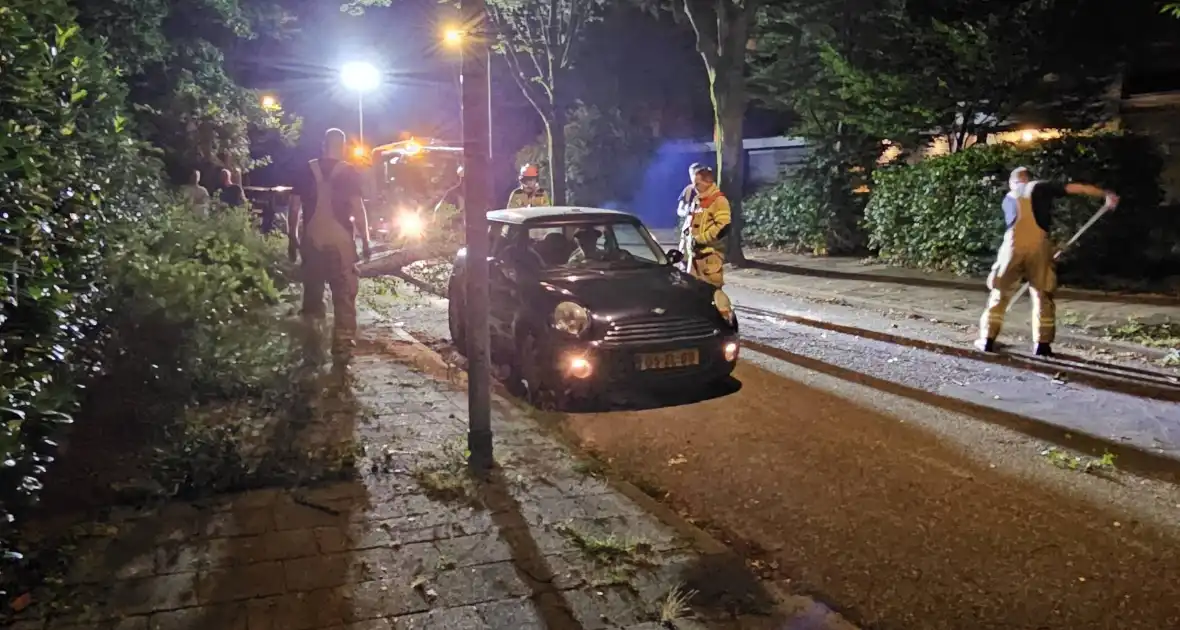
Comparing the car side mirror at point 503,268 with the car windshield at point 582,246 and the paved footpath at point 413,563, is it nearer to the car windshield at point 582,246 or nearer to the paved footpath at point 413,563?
the car windshield at point 582,246

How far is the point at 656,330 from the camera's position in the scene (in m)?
7.18

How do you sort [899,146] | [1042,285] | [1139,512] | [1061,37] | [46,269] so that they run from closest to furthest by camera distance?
[46,269] → [1139,512] → [1042,285] → [1061,37] → [899,146]

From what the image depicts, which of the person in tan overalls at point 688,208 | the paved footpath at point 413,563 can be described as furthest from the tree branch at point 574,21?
the paved footpath at point 413,563

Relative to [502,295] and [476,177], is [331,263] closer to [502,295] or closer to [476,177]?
[502,295]

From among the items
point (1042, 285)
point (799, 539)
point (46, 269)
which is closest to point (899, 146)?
point (1042, 285)

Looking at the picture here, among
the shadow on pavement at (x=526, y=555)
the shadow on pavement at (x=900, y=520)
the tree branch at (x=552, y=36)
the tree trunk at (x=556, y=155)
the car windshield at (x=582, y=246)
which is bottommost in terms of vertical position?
the shadow on pavement at (x=900, y=520)

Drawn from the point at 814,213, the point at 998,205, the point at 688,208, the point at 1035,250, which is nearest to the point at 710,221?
the point at 688,208

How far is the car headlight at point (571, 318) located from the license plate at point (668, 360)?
1.51 feet

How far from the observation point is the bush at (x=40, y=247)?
4.16 m

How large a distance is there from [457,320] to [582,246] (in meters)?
1.85

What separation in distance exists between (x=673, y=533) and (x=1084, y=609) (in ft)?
6.09

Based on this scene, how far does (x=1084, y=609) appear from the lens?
427 cm

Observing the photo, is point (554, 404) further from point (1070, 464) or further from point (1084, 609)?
point (1084, 609)

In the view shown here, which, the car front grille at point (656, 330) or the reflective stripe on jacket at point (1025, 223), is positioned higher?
the reflective stripe on jacket at point (1025, 223)
